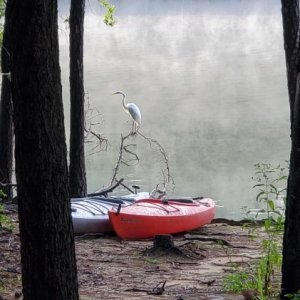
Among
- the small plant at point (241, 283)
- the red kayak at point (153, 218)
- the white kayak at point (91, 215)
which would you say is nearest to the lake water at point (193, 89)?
the red kayak at point (153, 218)

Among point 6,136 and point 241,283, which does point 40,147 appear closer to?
point 241,283

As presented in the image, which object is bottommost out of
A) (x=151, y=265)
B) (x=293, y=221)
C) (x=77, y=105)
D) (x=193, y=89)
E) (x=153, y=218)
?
(x=151, y=265)

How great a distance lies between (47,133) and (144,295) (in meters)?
2.24

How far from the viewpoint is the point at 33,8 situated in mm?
3594

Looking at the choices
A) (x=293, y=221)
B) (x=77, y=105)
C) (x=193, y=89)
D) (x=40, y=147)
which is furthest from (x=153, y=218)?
(x=193, y=89)

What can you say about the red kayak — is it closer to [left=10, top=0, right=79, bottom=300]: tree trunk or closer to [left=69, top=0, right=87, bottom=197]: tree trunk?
[left=69, top=0, right=87, bottom=197]: tree trunk

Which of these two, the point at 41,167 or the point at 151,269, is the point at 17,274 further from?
the point at 41,167

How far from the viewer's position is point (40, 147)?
3.65m

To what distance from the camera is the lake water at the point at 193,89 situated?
52.5 ft

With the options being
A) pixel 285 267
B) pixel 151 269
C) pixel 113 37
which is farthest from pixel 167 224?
pixel 113 37

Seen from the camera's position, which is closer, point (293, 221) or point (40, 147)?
point (40, 147)

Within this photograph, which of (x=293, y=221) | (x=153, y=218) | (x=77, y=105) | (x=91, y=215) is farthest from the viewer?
(x=77, y=105)

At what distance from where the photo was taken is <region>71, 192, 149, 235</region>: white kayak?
915 cm

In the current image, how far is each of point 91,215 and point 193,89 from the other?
1971 cm
